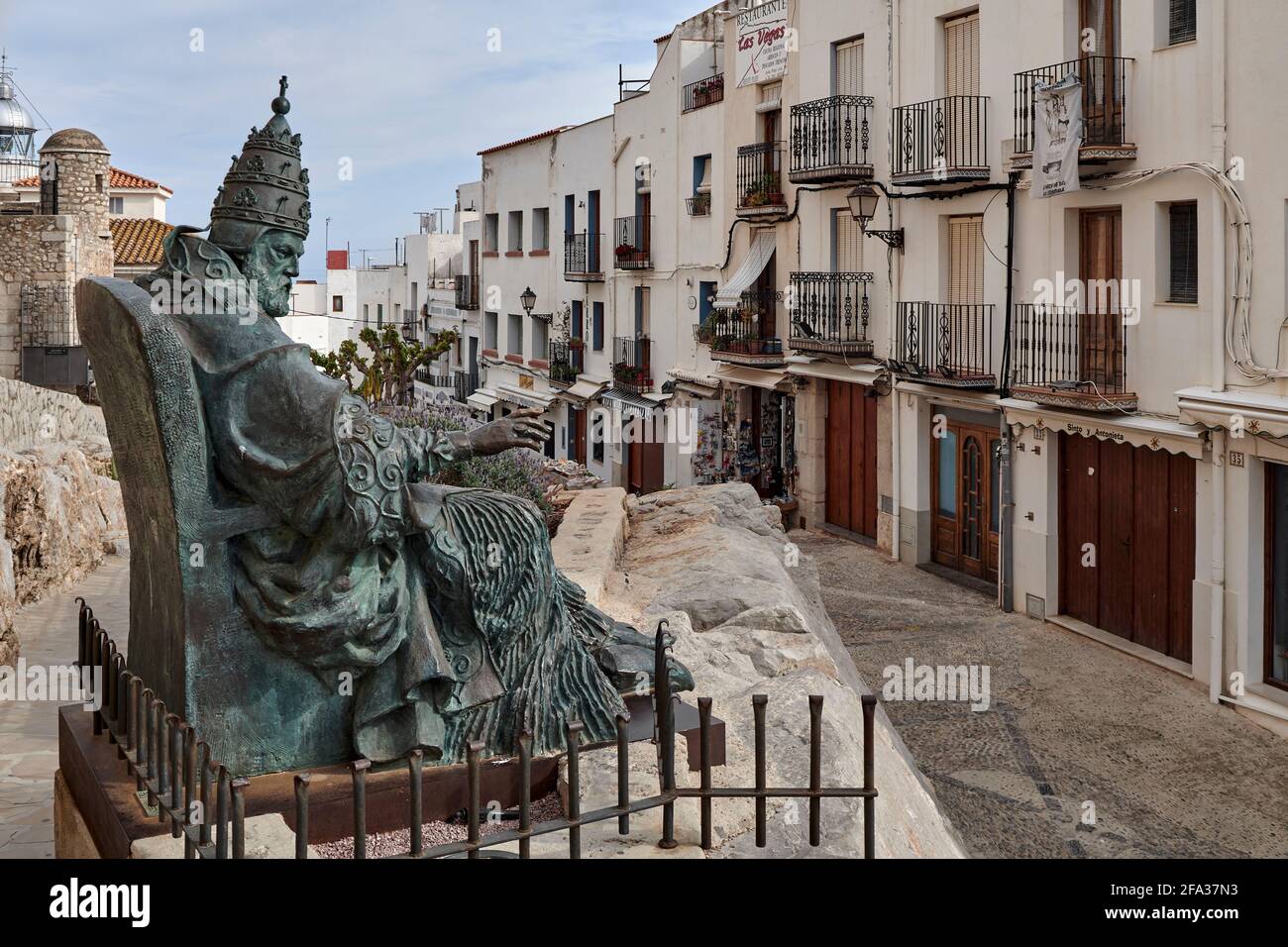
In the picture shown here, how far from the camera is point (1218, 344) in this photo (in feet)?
40.4

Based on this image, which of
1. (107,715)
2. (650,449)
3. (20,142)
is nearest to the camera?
(107,715)

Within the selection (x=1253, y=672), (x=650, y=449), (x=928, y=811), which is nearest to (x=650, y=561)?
(x=928, y=811)

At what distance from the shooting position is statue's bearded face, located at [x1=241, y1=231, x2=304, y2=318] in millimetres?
4648

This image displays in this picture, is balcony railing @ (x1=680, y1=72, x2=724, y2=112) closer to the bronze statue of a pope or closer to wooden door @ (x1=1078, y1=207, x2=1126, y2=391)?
wooden door @ (x1=1078, y1=207, x2=1126, y2=391)

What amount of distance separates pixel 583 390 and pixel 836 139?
11.8 m

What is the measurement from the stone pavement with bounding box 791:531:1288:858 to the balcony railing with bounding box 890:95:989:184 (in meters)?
5.53

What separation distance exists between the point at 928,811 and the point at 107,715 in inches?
134

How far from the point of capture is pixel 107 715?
16.5 feet

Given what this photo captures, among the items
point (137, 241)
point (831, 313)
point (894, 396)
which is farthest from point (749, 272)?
point (137, 241)

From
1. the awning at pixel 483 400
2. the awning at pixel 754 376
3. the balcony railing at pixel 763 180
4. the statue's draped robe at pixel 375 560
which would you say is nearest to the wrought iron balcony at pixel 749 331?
the awning at pixel 754 376

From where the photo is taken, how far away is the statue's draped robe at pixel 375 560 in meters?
4.41

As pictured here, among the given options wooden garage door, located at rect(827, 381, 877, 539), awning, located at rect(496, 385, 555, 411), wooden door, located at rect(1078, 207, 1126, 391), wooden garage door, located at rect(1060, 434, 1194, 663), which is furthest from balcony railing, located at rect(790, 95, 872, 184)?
awning, located at rect(496, 385, 555, 411)

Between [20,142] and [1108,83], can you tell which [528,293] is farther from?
[20,142]

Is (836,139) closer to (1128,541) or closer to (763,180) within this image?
(763,180)
